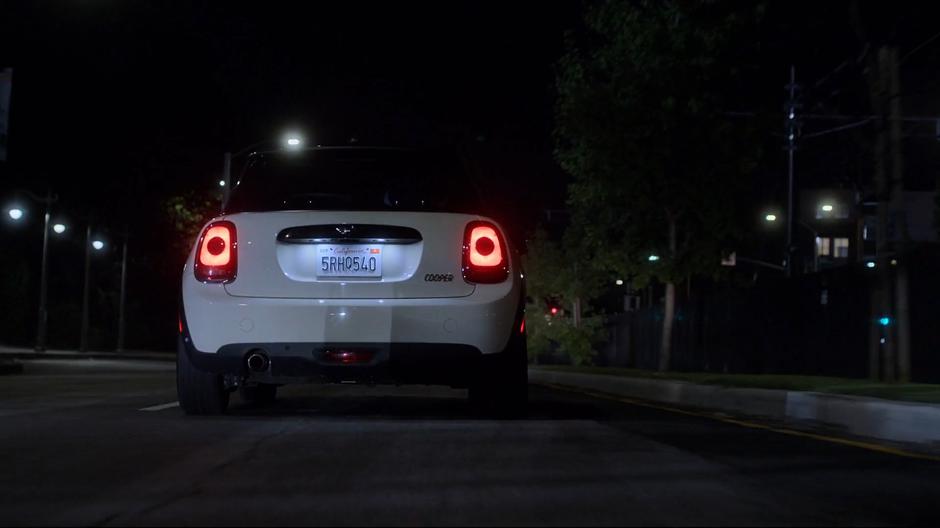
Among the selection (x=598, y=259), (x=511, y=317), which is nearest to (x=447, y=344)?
(x=511, y=317)

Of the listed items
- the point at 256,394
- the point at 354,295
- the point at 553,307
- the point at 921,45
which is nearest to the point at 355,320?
the point at 354,295

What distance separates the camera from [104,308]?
57.8 meters

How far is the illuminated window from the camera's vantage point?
73000 millimetres

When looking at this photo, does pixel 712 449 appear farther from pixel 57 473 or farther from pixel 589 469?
pixel 57 473

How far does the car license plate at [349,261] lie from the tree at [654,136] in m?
15.7

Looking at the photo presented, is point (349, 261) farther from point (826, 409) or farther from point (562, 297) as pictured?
point (562, 297)

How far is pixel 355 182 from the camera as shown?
8.49 metres

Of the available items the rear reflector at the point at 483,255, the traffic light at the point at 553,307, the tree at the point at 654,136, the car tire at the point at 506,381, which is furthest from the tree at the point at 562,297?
the rear reflector at the point at 483,255

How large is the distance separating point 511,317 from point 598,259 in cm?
1830

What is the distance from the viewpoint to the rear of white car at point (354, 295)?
7.53m

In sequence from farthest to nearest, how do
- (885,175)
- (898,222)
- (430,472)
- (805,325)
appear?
(805,325)
(885,175)
(898,222)
(430,472)

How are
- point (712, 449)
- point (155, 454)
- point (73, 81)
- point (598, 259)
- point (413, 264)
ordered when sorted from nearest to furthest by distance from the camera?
point (155, 454)
point (712, 449)
point (413, 264)
point (598, 259)
point (73, 81)

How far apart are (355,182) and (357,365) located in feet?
5.13

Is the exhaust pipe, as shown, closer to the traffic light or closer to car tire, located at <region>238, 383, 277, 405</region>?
car tire, located at <region>238, 383, 277, 405</region>
